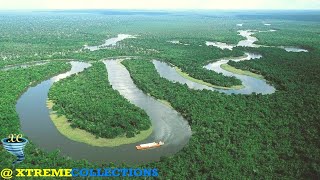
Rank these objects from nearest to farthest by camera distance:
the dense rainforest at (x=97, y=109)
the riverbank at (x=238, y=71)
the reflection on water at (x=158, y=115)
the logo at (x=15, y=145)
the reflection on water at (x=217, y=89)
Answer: the logo at (x=15, y=145)
the reflection on water at (x=158, y=115)
the dense rainforest at (x=97, y=109)
the reflection on water at (x=217, y=89)
the riverbank at (x=238, y=71)

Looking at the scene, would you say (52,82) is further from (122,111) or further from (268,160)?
(268,160)

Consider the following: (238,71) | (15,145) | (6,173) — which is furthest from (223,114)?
(238,71)

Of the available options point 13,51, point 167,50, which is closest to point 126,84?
point 167,50

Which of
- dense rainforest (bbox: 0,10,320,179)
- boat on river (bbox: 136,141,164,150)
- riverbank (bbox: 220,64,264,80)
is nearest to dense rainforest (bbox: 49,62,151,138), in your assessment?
dense rainforest (bbox: 0,10,320,179)

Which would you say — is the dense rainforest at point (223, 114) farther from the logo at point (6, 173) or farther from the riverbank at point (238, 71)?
the riverbank at point (238, 71)

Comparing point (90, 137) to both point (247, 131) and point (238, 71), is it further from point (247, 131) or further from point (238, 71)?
point (238, 71)

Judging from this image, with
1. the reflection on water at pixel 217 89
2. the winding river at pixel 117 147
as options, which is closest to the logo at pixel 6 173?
the winding river at pixel 117 147
